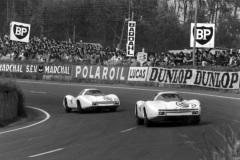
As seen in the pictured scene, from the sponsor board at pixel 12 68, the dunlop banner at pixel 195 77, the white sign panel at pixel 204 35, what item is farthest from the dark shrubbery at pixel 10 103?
the sponsor board at pixel 12 68

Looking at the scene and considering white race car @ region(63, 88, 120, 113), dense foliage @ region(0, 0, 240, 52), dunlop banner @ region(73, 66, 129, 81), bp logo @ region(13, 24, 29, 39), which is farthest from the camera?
dense foliage @ region(0, 0, 240, 52)

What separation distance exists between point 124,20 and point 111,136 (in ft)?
168

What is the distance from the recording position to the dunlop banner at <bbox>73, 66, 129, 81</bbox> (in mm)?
35969

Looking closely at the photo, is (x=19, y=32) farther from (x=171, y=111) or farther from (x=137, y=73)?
(x=171, y=111)

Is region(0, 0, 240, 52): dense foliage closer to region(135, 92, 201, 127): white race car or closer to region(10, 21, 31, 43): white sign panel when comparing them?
region(10, 21, 31, 43): white sign panel

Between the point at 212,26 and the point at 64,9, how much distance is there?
144ft

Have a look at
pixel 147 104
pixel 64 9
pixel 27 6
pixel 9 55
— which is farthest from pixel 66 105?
pixel 27 6

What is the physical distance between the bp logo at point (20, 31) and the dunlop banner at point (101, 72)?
198 inches

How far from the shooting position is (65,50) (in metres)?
45.8

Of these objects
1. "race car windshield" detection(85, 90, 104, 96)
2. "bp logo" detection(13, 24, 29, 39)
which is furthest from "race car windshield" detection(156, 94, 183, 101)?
"bp logo" detection(13, 24, 29, 39)

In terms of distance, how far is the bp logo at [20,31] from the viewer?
130 ft

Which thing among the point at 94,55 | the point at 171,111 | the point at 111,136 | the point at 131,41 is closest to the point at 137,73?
the point at 131,41

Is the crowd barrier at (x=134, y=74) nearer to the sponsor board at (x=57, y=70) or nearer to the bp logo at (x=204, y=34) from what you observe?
the sponsor board at (x=57, y=70)

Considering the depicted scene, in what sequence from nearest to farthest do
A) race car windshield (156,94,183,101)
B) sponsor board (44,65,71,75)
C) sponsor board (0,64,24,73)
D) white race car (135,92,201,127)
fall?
1. white race car (135,92,201,127)
2. race car windshield (156,94,183,101)
3. sponsor board (44,65,71,75)
4. sponsor board (0,64,24,73)
